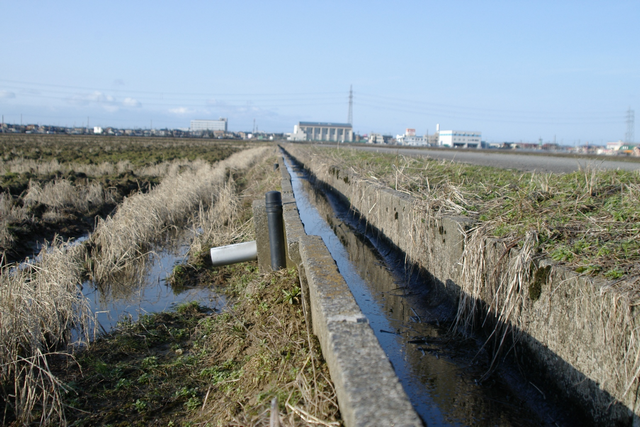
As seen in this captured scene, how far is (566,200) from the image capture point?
4863mm

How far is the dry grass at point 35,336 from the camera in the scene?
3264mm

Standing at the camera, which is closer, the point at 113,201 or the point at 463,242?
the point at 463,242

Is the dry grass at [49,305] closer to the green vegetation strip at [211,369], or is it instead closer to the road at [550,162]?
the green vegetation strip at [211,369]

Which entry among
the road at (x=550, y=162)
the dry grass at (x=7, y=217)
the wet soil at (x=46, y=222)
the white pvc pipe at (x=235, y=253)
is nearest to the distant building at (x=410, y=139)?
the road at (x=550, y=162)

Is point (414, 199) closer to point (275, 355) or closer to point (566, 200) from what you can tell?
point (566, 200)

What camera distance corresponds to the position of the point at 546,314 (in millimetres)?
3357

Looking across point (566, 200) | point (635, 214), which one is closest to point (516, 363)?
point (635, 214)

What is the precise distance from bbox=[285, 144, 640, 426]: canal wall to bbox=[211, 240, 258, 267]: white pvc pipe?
7.47 ft

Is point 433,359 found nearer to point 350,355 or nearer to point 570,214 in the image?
point 570,214

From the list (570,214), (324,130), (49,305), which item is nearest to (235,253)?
(49,305)

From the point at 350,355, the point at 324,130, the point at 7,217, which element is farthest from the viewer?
the point at 324,130

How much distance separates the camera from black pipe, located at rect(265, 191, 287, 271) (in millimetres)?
5379

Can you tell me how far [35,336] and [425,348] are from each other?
11.9 ft

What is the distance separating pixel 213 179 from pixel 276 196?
1036 cm
